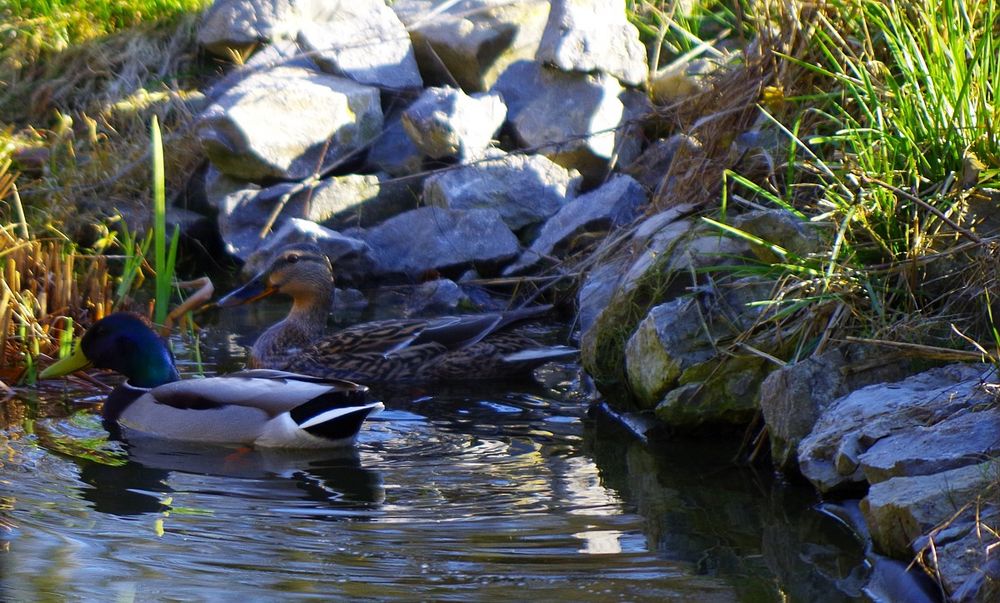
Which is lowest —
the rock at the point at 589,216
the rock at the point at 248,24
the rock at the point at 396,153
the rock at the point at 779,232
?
the rock at the point at 589,216

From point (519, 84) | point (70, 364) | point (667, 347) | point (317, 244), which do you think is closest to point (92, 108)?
point (317, 244)

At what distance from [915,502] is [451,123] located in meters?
5.56

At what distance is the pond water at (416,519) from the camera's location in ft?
12.2

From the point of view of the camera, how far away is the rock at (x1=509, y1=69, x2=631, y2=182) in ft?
29.2

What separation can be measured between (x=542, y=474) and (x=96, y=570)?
1.71 m

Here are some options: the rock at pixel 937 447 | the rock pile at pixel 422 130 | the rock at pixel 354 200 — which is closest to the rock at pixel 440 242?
the rock pile at pixel 422 130

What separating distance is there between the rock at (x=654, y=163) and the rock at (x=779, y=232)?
8.51 feet

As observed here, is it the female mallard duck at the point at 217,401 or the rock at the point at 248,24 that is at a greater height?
the rock at the point at 248,24

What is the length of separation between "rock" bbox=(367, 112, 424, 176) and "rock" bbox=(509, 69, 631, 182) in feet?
2.30

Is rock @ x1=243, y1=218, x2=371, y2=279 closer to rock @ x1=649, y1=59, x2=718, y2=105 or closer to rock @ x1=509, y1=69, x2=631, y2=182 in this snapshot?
rock @ x1=509, y1=69, x2=631, y2=182

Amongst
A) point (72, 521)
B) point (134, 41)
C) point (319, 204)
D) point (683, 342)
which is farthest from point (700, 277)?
point (134, 41)

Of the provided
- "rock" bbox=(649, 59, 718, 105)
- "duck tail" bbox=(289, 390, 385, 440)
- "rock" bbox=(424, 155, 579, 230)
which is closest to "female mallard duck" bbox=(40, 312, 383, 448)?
"duck tail" bbox=(289, 390, 385, 440)

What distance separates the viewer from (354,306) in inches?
337

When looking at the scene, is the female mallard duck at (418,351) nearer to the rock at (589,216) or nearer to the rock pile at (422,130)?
the rock at (589,216)
